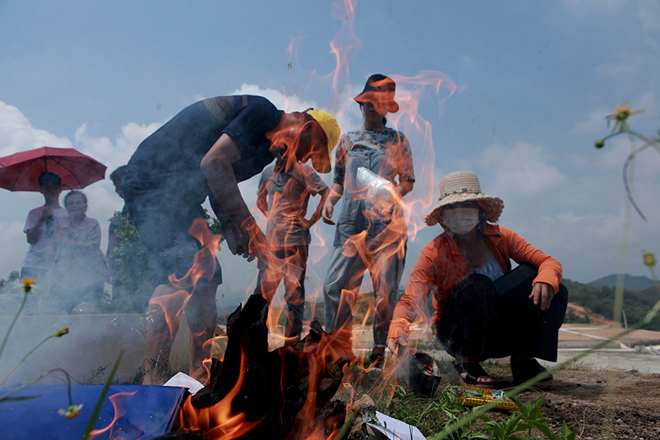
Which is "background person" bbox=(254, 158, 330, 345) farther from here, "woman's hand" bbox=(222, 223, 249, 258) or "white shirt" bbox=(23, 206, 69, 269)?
"white shirt" bbox=(23, 206, 69, 269)

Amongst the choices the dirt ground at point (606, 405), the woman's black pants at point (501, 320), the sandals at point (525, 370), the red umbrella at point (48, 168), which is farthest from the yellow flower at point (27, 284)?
the red umbrella at point (48, 168)

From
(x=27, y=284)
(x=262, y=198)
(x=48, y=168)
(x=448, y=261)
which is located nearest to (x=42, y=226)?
(x=48, y=168)

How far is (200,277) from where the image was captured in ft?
7.78

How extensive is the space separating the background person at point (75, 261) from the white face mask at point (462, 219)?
3.05m

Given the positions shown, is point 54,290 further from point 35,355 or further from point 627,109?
point 627,109

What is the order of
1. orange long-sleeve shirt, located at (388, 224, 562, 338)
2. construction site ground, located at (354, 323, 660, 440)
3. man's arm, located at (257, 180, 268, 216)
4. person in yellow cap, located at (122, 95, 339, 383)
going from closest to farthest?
construction site ground, located at (354, 323, 660, 440) < person in yellow cap, located at (122, 95, 339, 383) < orange long-sleeve shirt, located at (388, 224, 562, 338) < man's arm, located at (257, 180, 268, 216)

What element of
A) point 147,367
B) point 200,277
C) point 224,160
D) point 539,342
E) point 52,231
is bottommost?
point 147,367

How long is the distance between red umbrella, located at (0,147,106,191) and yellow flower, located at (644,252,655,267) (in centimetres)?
489

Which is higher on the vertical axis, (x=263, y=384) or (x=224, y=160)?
(x=224, y=160)

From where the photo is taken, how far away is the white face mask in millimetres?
2803

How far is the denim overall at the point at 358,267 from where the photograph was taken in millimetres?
2988

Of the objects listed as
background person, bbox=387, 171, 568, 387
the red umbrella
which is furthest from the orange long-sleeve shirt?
the red umbrella

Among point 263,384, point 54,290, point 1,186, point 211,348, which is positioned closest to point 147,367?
point 211,348

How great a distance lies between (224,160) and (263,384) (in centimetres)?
138
